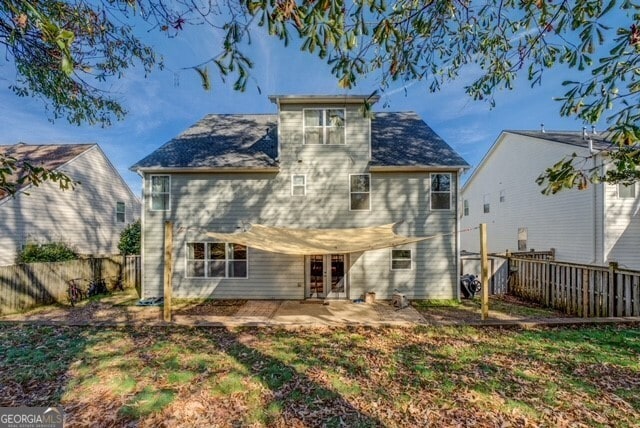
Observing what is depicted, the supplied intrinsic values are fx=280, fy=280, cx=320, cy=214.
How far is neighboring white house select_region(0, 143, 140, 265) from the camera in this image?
1073cm

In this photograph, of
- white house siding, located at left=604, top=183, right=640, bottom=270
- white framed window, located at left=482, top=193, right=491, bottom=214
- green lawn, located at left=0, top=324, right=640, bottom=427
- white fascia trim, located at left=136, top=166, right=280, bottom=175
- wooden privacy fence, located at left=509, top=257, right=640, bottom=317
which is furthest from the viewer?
white framed window, located at left=482, top=193, right=491, bottom=214

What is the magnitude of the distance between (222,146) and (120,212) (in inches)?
377

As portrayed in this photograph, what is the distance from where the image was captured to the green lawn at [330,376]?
3146 mm

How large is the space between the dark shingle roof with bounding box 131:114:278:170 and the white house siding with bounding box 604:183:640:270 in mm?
11731

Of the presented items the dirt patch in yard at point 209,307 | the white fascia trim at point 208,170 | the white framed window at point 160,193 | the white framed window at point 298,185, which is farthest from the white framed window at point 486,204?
the white framed window at point 160,193

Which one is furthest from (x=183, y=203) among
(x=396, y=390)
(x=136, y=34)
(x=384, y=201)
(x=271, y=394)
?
(x=396, y=390)

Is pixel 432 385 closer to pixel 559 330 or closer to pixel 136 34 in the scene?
pixel 559 330

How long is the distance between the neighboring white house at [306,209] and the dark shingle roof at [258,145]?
0.08 metres

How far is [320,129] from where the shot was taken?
29.4ft

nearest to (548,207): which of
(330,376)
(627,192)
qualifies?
(627,192)

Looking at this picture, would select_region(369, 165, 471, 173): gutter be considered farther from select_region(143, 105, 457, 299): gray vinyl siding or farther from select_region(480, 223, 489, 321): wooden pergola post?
select_region(480, 223, 489, 321): wooden pergola post

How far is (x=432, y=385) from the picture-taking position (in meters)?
3.71

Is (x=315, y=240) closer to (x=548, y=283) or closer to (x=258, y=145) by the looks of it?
(x=258, y=145)

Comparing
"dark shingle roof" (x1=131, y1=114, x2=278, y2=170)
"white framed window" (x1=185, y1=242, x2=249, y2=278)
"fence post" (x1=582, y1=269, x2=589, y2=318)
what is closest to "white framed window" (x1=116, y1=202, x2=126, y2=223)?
"dark shingle roof" (x1=131, y1=114, x2=278, y2=170)
